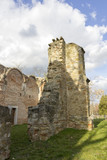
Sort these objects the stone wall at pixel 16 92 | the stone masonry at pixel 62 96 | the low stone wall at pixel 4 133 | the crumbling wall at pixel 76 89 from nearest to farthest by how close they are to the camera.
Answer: the low stone wall at pixel 4 133 → the stone masonry at pixel 62 96 → the crumbling wall at pixel 76 89 → the stone wall at pixel 16 92

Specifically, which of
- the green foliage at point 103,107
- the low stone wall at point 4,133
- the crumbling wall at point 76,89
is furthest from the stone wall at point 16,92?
the green foliage at point 103,107

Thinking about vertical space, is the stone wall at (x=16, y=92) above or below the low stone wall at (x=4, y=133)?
above

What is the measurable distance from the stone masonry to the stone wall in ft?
20.0

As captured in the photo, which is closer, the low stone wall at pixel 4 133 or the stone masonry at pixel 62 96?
the low stone wall at pixel 4 133

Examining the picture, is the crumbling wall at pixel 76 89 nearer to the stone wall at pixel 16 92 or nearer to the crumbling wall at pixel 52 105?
the crumbling wall at pixel 52 105

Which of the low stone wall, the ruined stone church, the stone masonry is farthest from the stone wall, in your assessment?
the low stone wall

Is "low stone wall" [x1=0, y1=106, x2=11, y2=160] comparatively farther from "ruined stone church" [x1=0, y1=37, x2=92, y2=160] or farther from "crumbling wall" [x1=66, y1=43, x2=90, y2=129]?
"crumbling wall" [x1=66, y1=43, x2=90, y2=129]

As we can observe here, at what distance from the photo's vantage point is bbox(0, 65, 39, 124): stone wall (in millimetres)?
12356

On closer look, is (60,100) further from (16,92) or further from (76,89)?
(16,92)

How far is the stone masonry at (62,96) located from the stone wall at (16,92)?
20.0ft

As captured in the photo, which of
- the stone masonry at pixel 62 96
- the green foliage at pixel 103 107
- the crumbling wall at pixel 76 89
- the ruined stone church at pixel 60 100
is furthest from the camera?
the green foliage at pixel 103 107

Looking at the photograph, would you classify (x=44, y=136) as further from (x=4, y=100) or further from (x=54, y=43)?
(x=4, y=100)

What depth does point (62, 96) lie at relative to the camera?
7.50m

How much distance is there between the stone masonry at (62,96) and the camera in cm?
565
